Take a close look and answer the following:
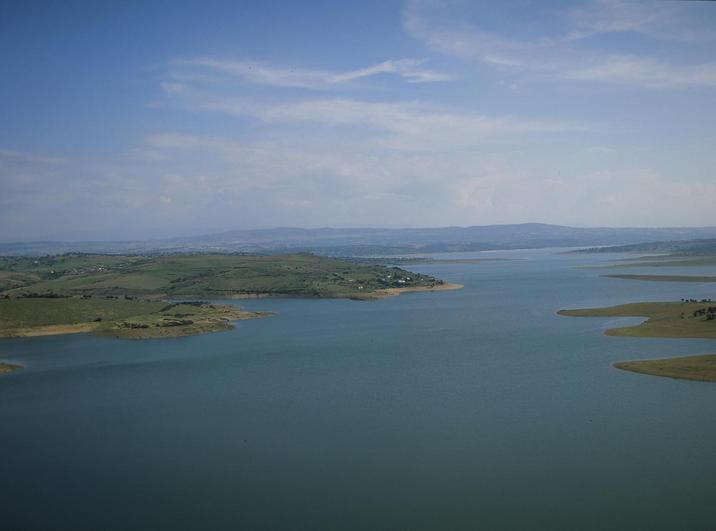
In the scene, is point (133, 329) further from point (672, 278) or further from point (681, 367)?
point (672, 278)

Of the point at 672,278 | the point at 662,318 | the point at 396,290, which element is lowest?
the point at 396,290

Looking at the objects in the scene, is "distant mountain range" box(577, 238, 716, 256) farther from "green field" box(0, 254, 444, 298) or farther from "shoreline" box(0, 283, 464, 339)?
"shoreline" box(0, 283, 464, 339)

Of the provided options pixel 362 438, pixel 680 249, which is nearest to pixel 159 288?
pixel 362 438

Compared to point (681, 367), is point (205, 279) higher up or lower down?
A: higher up

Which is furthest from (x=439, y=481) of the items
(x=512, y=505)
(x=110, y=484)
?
(x=110, y=484)

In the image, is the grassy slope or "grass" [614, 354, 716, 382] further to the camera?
the grassy slope

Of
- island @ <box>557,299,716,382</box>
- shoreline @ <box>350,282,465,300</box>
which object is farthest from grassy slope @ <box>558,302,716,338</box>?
shoreline @ <box>350,282,465,300</box>
